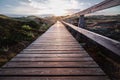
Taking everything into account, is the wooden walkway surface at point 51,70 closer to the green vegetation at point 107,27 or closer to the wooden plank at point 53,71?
the wooden plank at point 53,71

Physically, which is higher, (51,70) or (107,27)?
(51,70)

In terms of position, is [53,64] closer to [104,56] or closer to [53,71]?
[53,71]

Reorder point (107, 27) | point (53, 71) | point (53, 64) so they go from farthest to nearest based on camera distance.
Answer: point (107, 27) → point (53, 64) → point (53, 71)

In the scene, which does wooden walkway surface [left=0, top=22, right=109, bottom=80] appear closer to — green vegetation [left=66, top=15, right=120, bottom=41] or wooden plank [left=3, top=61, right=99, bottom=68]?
wooden plank [left=3, top=61, right=99, bottom=68]

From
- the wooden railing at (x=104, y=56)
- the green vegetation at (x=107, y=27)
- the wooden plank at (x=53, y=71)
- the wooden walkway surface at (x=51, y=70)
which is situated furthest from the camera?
the green vegetation at (x=107, y=27)

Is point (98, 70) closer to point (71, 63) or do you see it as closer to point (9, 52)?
point (71, 63)

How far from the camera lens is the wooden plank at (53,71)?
2.22 metres

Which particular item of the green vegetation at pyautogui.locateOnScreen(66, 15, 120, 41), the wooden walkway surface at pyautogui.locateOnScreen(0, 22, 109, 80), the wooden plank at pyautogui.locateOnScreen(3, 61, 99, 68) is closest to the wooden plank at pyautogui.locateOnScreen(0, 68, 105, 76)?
the wooden walkway surface at pyautogui.locateOnScreen(0, 22, 109, 80)

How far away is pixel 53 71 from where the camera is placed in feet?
7.69

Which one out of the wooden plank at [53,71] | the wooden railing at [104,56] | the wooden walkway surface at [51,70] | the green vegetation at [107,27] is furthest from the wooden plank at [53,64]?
the green vegetation at [107,27]

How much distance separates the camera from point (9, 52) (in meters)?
5.55

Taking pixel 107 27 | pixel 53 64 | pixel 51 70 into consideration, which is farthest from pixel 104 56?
pixel 107 27

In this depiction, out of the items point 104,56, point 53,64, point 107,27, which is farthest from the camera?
point 107,27

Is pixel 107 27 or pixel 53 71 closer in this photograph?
pixel 53 71
